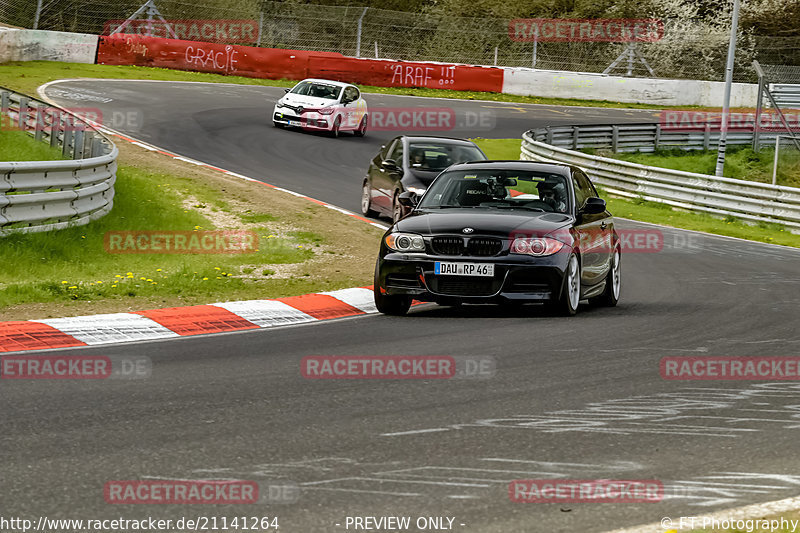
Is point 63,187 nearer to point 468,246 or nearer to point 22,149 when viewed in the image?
point 22,149

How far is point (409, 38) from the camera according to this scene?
48.6 meters

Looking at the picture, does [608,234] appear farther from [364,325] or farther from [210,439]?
[210,439]

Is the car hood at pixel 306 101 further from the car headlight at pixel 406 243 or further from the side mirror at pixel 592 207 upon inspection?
the car headlight at pixel 406 243

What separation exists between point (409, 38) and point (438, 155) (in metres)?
30.3

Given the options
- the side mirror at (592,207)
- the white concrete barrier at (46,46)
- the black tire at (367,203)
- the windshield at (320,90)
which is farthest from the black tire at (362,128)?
the side mirror at (592,207)

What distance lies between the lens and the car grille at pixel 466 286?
10883 mm

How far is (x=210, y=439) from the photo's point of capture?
6172 mm

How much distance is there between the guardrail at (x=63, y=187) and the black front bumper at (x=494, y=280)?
5.20 m

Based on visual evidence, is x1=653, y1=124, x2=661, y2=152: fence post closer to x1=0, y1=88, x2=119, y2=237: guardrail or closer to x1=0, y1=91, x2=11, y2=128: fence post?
x1=0, y1=91, x2=11, y2=128: fence post

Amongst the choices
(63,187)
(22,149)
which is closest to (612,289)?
(63,187)

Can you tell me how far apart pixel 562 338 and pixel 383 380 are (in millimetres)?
2472

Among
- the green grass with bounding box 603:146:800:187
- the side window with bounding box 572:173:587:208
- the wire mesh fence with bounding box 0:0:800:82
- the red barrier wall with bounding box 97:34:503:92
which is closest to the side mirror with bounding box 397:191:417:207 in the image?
the side window with bounding box 572:173:587:208

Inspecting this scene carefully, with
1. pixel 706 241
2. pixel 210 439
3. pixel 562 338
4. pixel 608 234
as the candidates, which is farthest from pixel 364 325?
pixel 706 241

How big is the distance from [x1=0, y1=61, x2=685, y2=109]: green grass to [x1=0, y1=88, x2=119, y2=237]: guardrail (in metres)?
14.1
